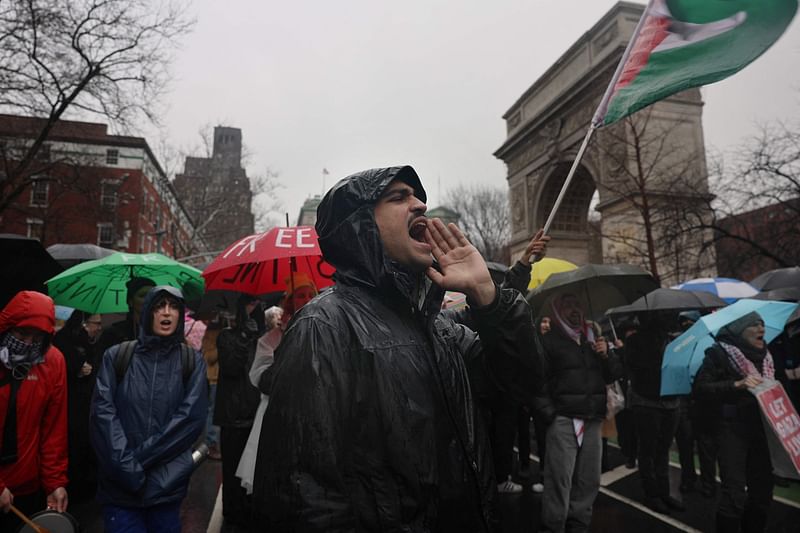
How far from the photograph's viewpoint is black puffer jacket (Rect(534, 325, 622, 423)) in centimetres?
423

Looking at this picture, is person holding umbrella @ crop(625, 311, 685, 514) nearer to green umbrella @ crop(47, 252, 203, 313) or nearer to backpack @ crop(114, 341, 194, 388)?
backpack @ crop(114, 341, 194, 388)

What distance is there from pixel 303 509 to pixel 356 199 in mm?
979

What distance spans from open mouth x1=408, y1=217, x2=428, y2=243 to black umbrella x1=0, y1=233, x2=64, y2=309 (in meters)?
3.97

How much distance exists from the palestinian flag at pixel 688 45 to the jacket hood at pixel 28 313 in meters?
3.65

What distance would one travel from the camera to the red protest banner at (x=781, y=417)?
3.63 m

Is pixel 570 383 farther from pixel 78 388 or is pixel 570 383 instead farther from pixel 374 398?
pixel 78 388

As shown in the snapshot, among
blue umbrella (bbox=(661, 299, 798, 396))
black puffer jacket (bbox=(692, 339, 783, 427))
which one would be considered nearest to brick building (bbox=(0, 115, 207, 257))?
blue umbrella (bbox=(661, 299, 798, 396))

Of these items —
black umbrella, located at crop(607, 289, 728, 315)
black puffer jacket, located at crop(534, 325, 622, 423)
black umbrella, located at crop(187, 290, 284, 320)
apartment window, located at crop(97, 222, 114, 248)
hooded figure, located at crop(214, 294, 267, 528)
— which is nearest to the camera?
black puffer jacket, located at crop(534, 325, 622, 423)

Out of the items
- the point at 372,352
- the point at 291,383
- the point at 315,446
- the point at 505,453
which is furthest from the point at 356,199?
the point at 505,453

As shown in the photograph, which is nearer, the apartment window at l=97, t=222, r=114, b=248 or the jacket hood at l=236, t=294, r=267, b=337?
the jacket hood at l=236, t=294, r=267, b=337

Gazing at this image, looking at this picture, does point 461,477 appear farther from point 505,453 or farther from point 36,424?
point 505,453

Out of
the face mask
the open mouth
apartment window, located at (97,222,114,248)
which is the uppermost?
apartment window, located at (97,222,114,248)

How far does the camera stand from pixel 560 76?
82.6 ft

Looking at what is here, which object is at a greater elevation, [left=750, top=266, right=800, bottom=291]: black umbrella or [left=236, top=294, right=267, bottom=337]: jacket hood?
[left=750, top=266, right=800, bottom=291]: black umbrella
